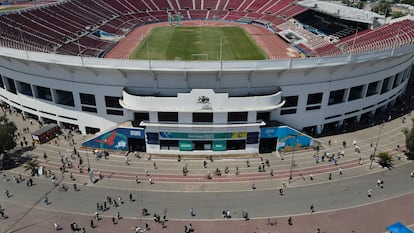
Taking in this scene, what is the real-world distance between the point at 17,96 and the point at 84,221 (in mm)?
30144

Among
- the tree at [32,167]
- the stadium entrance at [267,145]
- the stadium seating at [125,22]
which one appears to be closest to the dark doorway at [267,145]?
the stadium entrance at [267,145]

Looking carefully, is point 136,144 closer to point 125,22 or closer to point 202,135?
point 202,135

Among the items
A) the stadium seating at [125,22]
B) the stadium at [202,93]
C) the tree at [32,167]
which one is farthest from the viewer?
the stadium seating at [125,22]

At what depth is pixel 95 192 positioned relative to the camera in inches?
1427

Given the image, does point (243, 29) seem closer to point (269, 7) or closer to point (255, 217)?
point (269, 7)

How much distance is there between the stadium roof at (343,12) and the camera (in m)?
72.6

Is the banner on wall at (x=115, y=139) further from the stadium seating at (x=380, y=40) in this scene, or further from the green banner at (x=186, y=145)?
the stadium seating at (x=380, y=40)

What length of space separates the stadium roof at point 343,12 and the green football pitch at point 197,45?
66.5 ft

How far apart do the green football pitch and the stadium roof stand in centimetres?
2028

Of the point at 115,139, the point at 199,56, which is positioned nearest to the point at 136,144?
the point at 115,139

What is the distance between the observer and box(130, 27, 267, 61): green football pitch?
73250mm

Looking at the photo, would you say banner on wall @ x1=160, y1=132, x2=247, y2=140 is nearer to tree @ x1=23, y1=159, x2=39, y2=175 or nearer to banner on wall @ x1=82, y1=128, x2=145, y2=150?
banner on wall @ x1=82, y1=128, x2=145, y2=150

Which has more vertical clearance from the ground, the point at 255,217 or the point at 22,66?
the point at 22,66

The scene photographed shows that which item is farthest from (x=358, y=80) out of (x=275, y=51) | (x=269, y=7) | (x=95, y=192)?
(x=269, y=7)
